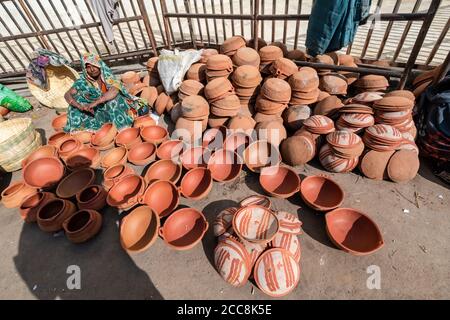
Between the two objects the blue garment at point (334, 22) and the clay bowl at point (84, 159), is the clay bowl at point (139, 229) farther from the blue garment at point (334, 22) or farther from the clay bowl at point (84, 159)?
the blue garment at point (334, 22)

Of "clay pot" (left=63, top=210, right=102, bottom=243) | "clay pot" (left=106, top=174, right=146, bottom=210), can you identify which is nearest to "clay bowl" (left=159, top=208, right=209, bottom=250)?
"clay pot" (left=106, top=174, right=146, bottom=210)

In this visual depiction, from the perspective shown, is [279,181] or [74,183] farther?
[74,183]

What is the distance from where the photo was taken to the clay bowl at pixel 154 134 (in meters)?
4.06

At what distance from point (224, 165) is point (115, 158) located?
1.81m

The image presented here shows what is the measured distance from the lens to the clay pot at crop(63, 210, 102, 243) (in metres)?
2.74

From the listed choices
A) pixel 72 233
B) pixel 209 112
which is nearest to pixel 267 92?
pixel 209 112

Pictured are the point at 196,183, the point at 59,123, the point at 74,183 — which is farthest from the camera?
the point at 59,123

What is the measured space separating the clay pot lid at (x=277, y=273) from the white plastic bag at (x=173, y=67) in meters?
3.58

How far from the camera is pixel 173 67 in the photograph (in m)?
4.50

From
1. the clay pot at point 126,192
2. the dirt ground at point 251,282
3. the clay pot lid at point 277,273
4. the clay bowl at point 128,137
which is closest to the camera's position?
the clay pot lid at point 277,273

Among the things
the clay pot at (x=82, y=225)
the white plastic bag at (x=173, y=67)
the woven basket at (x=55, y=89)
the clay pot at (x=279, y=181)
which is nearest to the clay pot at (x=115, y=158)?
the clay pot at (x=82, y=225)

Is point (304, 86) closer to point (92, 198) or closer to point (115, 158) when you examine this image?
point (115, 158)

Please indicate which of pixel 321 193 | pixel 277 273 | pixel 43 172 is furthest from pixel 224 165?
pixel 43 172
